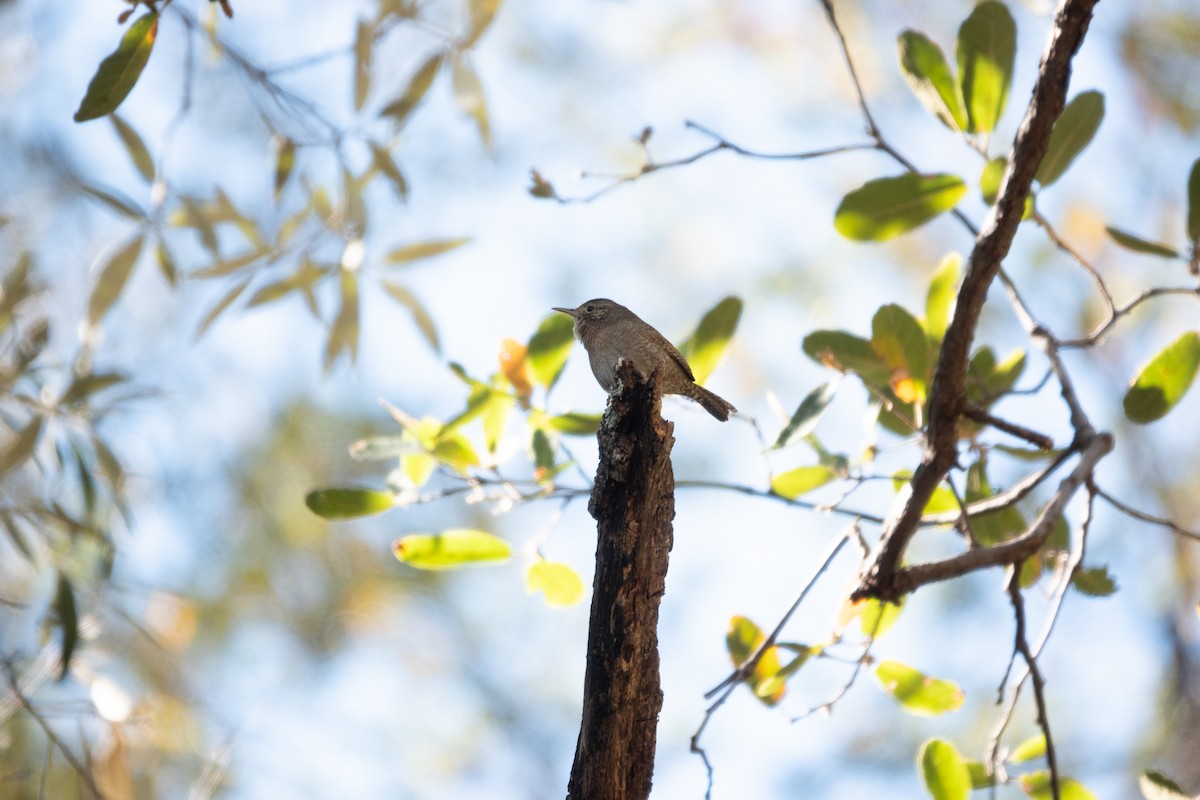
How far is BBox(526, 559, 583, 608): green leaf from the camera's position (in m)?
2.21

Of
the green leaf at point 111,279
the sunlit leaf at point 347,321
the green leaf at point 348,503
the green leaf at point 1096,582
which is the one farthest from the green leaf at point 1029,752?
the green leaf at point 111,279

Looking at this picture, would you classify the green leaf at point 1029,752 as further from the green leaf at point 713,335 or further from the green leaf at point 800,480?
the green leaf at point 713,335

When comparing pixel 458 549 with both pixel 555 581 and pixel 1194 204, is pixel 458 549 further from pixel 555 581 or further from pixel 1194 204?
pixel 1194 204

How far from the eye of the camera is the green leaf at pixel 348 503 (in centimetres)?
211

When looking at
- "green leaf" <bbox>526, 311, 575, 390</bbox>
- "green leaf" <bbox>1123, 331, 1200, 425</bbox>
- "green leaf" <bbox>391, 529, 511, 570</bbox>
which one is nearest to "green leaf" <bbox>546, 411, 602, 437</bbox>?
"green leaf" <bbox>526, 311, 575, 390</bbox>

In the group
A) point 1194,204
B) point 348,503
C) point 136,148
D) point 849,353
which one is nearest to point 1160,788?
point 849,353

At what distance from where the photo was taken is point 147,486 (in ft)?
12.7

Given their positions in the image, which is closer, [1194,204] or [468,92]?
[1194,204]

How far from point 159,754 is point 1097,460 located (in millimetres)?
3885

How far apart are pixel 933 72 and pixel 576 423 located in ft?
3.36

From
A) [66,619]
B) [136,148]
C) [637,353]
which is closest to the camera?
[637,353]

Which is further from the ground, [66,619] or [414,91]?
[414,91]

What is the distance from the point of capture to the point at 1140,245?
86.6 inches

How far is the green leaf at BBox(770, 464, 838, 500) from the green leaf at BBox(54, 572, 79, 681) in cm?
160
